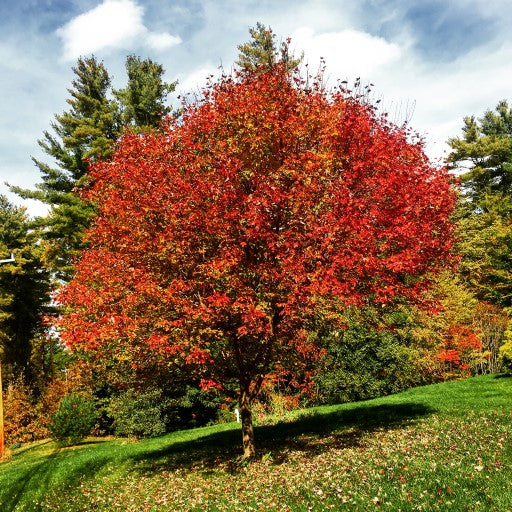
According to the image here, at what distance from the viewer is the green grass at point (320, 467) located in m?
7.56

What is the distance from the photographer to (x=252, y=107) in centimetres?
1180

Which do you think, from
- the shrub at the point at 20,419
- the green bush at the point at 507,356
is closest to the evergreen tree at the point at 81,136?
the shrub at the point at 20,419

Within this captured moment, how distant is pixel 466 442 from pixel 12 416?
3326 centimetres

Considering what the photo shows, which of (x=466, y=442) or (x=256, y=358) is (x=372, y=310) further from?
(x=466, y=442)

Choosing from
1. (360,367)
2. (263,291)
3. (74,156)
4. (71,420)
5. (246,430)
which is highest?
(74,156)

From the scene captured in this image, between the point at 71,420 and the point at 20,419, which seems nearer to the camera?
the point at 71,420

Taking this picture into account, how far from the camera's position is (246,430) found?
13.3 metres

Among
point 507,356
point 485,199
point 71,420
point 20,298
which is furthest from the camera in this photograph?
point 485,199

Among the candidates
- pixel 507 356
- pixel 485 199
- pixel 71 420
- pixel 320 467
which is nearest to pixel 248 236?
pixel 320 467

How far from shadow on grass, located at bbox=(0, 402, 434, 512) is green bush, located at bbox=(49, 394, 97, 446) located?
1516 mm

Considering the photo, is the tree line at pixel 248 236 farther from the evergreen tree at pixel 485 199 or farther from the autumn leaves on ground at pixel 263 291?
the evergreen tree at pixel 485 199

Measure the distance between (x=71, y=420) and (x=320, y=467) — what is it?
1606cm

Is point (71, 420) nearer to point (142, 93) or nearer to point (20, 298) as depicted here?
point (20, 298)

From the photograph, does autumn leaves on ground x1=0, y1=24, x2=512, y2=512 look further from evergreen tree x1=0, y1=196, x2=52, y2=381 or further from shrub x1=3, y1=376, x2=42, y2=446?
evergreen tree x1=0, y1=196, x2=52, y2=381
